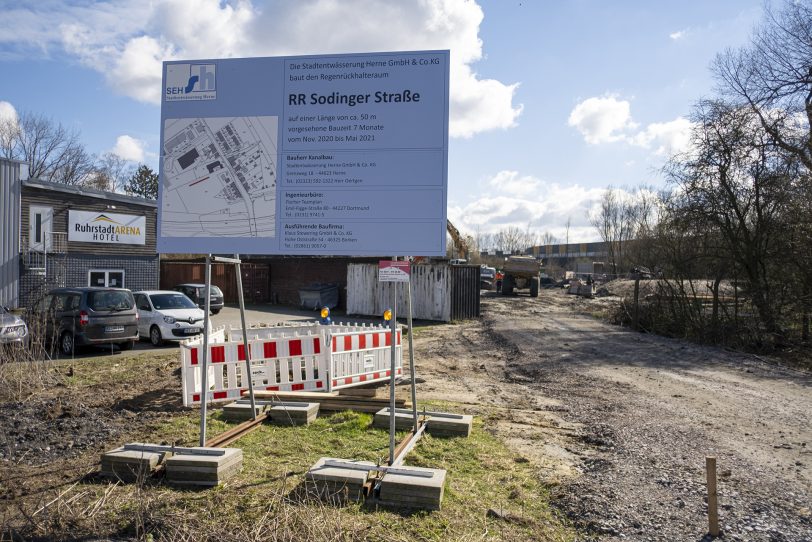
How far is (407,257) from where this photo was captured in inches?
227

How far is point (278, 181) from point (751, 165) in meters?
17.3

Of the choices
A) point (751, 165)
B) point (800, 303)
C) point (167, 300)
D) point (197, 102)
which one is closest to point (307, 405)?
point (197, 102)

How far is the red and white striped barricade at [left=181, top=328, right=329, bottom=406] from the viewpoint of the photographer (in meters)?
8.58

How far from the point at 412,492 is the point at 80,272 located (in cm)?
2430

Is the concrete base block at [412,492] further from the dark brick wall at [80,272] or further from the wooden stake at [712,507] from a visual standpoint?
the dark brick wall at [80,272]

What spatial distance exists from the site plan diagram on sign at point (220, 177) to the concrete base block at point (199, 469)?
7.15ft

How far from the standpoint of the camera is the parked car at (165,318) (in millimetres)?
16531

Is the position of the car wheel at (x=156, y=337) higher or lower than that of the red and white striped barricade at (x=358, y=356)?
lower

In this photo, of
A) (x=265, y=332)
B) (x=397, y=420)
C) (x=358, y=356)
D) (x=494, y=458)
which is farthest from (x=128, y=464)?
(x=265, y=332)

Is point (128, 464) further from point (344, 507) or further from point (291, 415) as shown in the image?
point (291, 415)

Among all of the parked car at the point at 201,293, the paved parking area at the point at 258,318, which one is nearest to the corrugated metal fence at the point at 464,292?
the paved parking area at the point at 258,318

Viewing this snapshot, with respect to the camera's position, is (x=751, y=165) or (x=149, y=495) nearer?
(x=149, y=495)

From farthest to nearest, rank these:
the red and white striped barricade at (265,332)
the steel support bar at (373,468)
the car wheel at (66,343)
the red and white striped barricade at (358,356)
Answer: the car wheel at (66,343)
the red and white striped barricade at (265,332)
the red and white striped barricade at (358,356)
the steel support bar at (373,468)

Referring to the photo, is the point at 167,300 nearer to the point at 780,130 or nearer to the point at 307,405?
the point at 307,405
